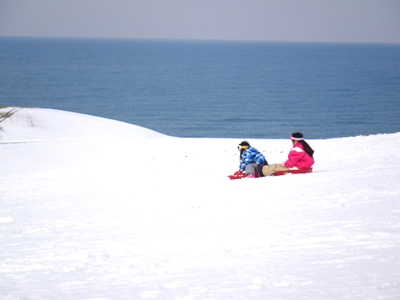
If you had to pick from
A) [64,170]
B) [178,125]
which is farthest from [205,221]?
[178,125]

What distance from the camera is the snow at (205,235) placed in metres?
6.23

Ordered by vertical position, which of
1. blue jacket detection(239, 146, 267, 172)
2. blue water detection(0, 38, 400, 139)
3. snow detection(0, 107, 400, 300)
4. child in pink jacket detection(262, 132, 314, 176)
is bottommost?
snow detection(0, 107, 400, 300)

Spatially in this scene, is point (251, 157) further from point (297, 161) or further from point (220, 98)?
point (220, 98)

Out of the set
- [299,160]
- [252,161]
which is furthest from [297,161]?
[252,161]

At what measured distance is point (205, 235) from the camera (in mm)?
8344

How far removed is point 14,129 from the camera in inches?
1256

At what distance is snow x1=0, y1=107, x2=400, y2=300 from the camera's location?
6.23 meters

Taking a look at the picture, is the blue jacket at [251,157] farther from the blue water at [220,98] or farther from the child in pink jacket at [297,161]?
the blue water at [220,98]

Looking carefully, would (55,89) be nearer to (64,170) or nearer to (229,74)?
(229,74)

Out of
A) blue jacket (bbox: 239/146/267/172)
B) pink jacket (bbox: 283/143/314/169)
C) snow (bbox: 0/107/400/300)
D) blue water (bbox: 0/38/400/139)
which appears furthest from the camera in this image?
blue water (bbox: 0/38/400/139)

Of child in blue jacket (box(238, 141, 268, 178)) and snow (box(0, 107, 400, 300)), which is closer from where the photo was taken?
snow (box(0, 107, 400, 300))

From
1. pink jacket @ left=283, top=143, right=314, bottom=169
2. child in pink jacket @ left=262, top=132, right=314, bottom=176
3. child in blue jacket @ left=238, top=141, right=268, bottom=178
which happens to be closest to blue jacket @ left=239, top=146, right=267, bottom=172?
child in blue jacket @ left=238, top=141, right=268, bottom=178

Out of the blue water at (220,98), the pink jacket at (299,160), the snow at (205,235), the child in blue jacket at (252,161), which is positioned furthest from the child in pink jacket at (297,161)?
the blue water at (220,98)

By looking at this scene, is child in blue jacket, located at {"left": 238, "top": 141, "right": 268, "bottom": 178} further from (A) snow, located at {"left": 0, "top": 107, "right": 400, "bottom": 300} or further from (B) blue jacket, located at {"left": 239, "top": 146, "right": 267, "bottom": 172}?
(A) snow, located at {"left": 0, "top": 107, "right": 400, "bottom": 300}
